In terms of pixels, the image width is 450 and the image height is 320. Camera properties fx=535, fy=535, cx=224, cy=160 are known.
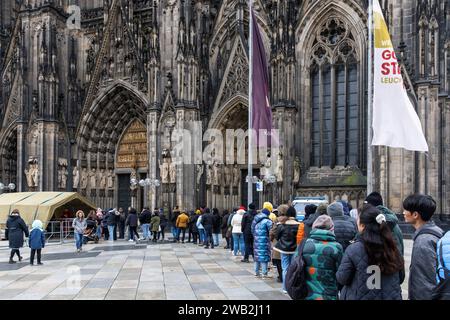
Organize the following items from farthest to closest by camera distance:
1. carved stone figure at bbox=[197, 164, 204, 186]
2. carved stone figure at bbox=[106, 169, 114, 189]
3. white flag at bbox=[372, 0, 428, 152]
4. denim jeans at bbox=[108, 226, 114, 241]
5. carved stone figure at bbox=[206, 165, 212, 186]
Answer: carved stone figure at bbox=[106, 169, 114, 189] → carved stone figure at bbox=[206, 165, 212, 186] → carved stone figure at bbox=[197, 164, 204, 186] → denim jeans at bbox=[108, 226, 114, 241] → white flag at bbox=[372, 0, 428, 152]

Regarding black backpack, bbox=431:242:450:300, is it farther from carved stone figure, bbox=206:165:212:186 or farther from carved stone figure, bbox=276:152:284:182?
carved stone figure, bbox=206:165:212:186

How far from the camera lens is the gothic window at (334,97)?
27.1 meters

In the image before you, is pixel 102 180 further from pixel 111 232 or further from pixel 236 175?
pixel 111 232

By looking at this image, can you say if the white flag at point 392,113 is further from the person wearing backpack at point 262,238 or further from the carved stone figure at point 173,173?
the carved stone figure at point 173,173

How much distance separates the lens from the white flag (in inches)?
492

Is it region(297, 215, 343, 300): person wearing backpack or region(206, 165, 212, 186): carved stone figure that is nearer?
region(297, 215, 343, 300): person wearing backpack

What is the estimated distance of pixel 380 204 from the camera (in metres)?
7.33

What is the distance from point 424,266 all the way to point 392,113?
9.01 meters

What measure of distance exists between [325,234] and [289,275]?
554 millimetres

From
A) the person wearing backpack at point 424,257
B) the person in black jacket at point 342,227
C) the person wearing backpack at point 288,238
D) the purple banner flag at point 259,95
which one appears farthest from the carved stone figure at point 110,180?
the person wearing backpack at point 424,257

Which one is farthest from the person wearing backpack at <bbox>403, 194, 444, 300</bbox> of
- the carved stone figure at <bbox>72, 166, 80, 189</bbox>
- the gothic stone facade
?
the carved stone figure at <bbox>72, 166, 80, 189</bbox>

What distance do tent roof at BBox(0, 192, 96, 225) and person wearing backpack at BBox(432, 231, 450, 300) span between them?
21.2 m

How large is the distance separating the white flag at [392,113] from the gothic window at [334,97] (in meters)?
12.9

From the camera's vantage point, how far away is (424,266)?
4480 mm
